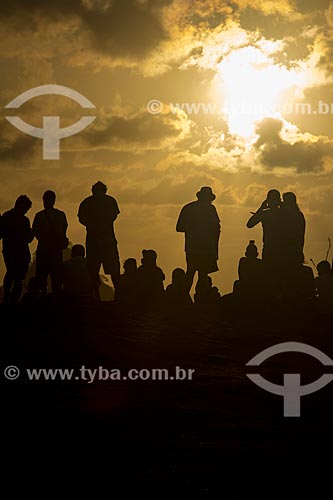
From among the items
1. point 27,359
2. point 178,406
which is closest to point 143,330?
point 27,359

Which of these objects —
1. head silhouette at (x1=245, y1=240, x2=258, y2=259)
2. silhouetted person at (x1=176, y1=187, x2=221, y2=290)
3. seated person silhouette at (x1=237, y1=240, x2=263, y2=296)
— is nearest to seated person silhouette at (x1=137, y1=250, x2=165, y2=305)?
silhouetted person at (x1=176, y1=187, x2=221, y2=290)

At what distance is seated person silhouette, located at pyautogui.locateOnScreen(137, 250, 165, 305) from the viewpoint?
53.7 feet

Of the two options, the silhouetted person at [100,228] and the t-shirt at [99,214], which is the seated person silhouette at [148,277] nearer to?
the silhouetted person at [100,228]

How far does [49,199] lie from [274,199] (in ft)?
12.6

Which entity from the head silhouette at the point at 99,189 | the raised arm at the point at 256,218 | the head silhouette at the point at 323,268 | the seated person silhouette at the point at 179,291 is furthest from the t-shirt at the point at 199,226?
the head silhouette at the point at 323,268

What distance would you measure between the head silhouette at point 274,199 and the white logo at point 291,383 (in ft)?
13.1

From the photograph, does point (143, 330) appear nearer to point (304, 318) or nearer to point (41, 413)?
point (304, 318)

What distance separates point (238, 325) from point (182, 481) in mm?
9200

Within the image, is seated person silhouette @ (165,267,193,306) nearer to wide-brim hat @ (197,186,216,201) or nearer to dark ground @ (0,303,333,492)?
wide-brim hat @ (197,186,216,201)

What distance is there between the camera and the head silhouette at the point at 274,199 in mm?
15461

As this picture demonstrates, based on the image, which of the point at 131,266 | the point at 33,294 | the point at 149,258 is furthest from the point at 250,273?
the point at 33,294

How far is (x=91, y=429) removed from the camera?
675 cm

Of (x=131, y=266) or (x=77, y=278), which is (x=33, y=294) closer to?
(x=77, y=278)

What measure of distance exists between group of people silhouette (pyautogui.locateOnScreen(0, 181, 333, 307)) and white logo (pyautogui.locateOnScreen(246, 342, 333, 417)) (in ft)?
12.0
